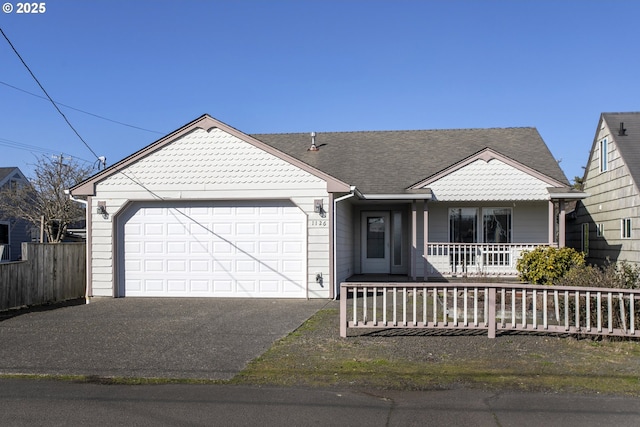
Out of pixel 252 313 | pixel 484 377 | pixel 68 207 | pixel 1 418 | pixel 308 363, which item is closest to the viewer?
pixel 1 418

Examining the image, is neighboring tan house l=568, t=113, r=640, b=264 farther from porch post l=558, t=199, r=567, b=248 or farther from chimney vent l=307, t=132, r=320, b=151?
chimney vent l=307, t=132, r=320, b=151

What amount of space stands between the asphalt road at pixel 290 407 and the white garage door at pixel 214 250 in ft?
24.8

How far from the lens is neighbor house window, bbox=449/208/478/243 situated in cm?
1805

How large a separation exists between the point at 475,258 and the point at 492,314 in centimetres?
868

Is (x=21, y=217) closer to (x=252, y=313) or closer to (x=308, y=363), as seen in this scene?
(x=252, y=313)

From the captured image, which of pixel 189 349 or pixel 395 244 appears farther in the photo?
pixel 395 244

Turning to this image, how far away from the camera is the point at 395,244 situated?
18656mm

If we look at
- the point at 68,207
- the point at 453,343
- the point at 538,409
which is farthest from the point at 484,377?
the point at 68,207

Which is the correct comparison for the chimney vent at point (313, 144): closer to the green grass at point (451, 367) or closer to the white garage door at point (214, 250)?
the white garage door at point (214, 250)

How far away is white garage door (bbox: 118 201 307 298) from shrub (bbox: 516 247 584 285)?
5.24 meters

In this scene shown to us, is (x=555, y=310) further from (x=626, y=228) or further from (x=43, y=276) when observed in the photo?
(x=43, y=276)

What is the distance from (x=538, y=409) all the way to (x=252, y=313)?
277 inches

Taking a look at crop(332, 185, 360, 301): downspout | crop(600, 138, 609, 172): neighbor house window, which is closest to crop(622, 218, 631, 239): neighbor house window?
crop(600, 138, 609, 172): neighbor house window

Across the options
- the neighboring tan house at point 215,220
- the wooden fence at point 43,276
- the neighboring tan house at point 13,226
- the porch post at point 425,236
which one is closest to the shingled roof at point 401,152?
the porch post at point 425,236
